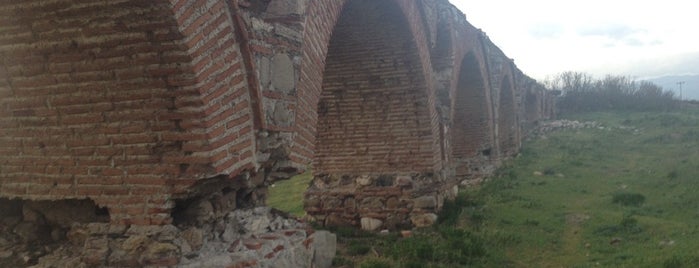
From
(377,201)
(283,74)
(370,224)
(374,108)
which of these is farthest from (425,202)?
(283,74)

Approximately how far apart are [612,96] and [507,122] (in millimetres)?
13843

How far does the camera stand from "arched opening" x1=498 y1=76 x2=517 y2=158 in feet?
53.2

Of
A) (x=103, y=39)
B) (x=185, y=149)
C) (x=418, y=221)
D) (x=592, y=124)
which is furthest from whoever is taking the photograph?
(x=592, y=124)

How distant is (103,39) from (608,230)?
6.75 m

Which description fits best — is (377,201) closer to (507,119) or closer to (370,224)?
(370,224)

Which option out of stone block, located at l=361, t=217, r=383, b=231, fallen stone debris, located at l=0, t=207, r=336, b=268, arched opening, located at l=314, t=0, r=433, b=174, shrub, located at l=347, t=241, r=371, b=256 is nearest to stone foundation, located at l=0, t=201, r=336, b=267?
fallen stone debris, located at l=0, t=207, r=336, b=268

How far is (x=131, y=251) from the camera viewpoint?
325 cm

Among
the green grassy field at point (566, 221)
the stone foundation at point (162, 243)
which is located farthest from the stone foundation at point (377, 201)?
the stone foundation at point (162, 243)

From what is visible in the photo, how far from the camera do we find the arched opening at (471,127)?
13.0m

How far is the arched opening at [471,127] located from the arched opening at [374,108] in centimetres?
517

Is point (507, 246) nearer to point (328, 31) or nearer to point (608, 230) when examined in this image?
point (608, 230)

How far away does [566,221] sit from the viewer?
8.10m

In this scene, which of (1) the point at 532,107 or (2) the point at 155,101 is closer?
(2) the point at 155,101

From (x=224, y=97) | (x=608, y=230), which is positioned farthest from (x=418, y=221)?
(x=224, y=97)
